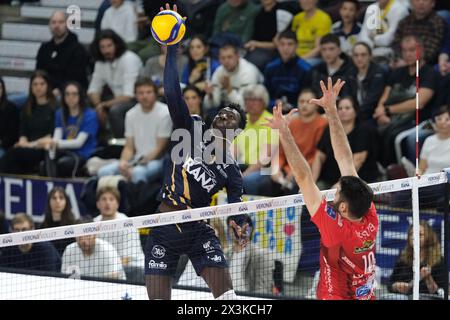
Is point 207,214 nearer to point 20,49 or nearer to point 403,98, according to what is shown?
point 403,98

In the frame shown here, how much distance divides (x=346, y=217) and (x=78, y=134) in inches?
326

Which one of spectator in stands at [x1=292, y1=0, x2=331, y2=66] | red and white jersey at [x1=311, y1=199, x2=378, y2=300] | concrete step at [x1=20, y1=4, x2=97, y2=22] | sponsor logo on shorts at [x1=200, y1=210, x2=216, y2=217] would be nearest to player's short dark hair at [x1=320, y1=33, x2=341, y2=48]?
spectator in stands at [x1=292, y1=0, x2=331, y2=66]

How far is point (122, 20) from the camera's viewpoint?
60.1 ft

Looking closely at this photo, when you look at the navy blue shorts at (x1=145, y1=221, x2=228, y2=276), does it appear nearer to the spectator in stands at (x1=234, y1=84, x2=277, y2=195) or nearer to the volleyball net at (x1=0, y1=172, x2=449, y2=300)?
the volleyball net at (x1=0, y1=172, x2=449, y2=300)

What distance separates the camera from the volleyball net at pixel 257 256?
38.1 feet

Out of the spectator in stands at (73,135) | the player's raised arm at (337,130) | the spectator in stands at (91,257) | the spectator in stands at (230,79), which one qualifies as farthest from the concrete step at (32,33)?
the player's raised arm at (337,130)

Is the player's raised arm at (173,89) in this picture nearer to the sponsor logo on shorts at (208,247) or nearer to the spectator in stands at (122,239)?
the sponsor logo on shorts at (208,247)

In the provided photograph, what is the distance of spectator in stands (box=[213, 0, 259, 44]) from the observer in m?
17.5

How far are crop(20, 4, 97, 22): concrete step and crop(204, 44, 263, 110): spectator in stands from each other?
3.57m

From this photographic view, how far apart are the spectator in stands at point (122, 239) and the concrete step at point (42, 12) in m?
5.18

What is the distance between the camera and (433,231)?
1309cm
